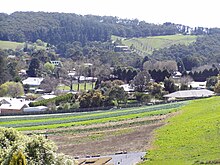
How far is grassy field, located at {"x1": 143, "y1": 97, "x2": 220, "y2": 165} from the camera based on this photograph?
31.9 meters

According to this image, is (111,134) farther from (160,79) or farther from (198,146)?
(160,79)

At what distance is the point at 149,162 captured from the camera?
31.8m

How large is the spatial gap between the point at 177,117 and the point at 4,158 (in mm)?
26936

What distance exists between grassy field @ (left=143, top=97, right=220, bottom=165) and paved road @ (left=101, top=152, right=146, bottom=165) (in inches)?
25.6

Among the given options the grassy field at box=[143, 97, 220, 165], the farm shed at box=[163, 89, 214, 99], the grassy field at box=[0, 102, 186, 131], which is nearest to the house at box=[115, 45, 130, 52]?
the farm shed at box=[163, 89, 214, 99]

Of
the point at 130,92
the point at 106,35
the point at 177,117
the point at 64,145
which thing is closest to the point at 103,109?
the point at 130,92

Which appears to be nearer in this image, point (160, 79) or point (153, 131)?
point (153, 131)

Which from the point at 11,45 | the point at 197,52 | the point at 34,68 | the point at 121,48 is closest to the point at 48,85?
the point at 34,68

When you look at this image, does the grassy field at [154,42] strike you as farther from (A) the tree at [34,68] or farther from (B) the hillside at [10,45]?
(A) the tree at [34,68]

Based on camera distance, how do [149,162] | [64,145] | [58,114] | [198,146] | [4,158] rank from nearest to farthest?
[4,158], [149,162], [198,146], [64,145], [58,114]

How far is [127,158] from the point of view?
112ft

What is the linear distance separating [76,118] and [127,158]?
24.0m

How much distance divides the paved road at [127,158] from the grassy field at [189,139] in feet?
2.13

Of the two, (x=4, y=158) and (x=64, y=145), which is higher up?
(x=4, y=158)
